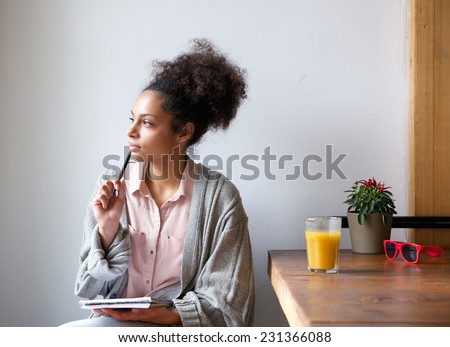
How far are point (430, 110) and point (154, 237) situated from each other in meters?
0.94

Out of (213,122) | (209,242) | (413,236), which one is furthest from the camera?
(413,236)

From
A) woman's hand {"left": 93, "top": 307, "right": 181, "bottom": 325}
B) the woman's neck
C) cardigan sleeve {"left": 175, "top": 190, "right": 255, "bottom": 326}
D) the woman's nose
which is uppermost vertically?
the woman's nose

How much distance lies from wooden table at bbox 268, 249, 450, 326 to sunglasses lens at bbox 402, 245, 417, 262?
2 centimetres

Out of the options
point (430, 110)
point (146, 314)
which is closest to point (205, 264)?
point (146, 314)

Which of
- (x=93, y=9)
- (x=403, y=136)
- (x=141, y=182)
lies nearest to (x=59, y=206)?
(x=141, y=182)

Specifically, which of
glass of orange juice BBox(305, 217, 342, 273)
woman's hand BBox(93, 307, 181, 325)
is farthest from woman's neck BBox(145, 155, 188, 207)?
glass of orange juice BBox(305, 217, 342, 273)

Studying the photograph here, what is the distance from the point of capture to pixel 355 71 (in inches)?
73.9

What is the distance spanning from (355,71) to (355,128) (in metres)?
0.18

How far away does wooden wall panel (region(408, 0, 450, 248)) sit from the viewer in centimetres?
180

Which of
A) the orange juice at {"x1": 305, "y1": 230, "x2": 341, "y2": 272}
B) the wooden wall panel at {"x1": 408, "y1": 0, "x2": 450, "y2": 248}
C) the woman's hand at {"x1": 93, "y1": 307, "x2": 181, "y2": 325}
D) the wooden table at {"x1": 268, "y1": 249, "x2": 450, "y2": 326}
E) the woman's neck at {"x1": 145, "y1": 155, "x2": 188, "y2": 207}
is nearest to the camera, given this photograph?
the wooden table at {"x1": 268, "y1": 249, "x2": 450, "y2": 326}

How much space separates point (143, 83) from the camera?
1.87 m

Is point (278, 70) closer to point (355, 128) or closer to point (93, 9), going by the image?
point (355, 128)

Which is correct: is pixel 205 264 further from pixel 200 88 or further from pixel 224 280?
pixel 200 88

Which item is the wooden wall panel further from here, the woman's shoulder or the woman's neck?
the woman's neck
